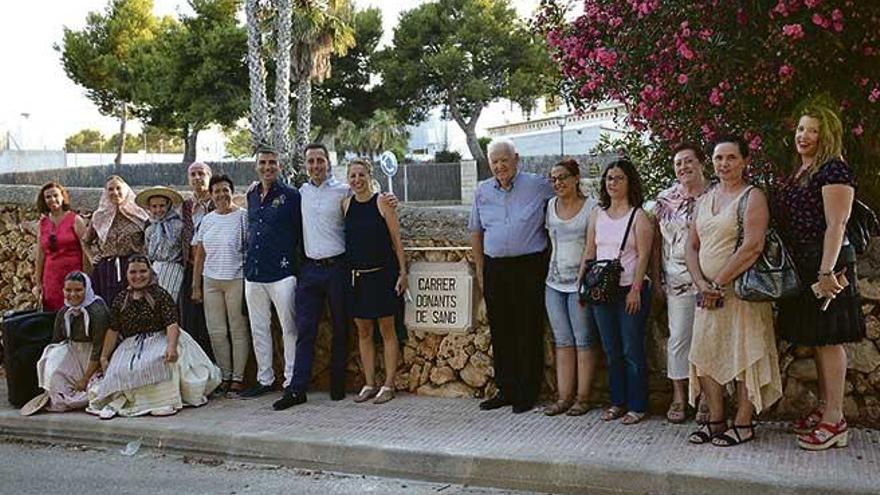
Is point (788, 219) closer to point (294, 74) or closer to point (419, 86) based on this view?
point (294, 74)

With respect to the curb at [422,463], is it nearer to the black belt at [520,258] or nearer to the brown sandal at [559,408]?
the brown sandal at [559,408]

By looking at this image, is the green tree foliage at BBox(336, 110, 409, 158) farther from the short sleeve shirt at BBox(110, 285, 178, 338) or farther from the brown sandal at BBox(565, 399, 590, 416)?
the brown sandal at BBox(565, 399, 590, 416)

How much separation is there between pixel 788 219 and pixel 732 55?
1227mm

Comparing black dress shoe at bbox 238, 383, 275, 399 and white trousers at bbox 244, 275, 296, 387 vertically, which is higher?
white trousers at bbox 244, 275, 296, 387

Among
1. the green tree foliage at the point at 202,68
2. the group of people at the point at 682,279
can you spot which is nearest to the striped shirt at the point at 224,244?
the group of people at the point at 682,279

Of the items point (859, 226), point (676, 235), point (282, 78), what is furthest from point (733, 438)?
point (282, 78)

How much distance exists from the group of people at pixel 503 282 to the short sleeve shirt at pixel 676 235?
0.01 metres

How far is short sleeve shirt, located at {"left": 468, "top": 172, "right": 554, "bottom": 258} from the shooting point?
19.8 feet

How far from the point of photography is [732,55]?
5629 millimetres

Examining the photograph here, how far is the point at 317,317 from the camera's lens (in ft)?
22.2

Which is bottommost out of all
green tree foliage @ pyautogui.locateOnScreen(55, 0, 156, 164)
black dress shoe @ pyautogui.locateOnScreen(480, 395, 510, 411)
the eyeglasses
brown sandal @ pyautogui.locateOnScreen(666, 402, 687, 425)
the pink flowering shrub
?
black dress shoe @ pyautogui.locateOnScreen(480, 395, 510, 411)

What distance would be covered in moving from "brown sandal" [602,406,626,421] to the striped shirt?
2909 millimetres

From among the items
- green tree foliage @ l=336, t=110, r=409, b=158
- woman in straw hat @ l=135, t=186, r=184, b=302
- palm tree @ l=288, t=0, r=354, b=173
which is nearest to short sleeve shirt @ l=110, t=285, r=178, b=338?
woman in straw hat @ l=135, t=186, r=184, b=302

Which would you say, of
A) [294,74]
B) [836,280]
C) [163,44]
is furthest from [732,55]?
[163,44]
